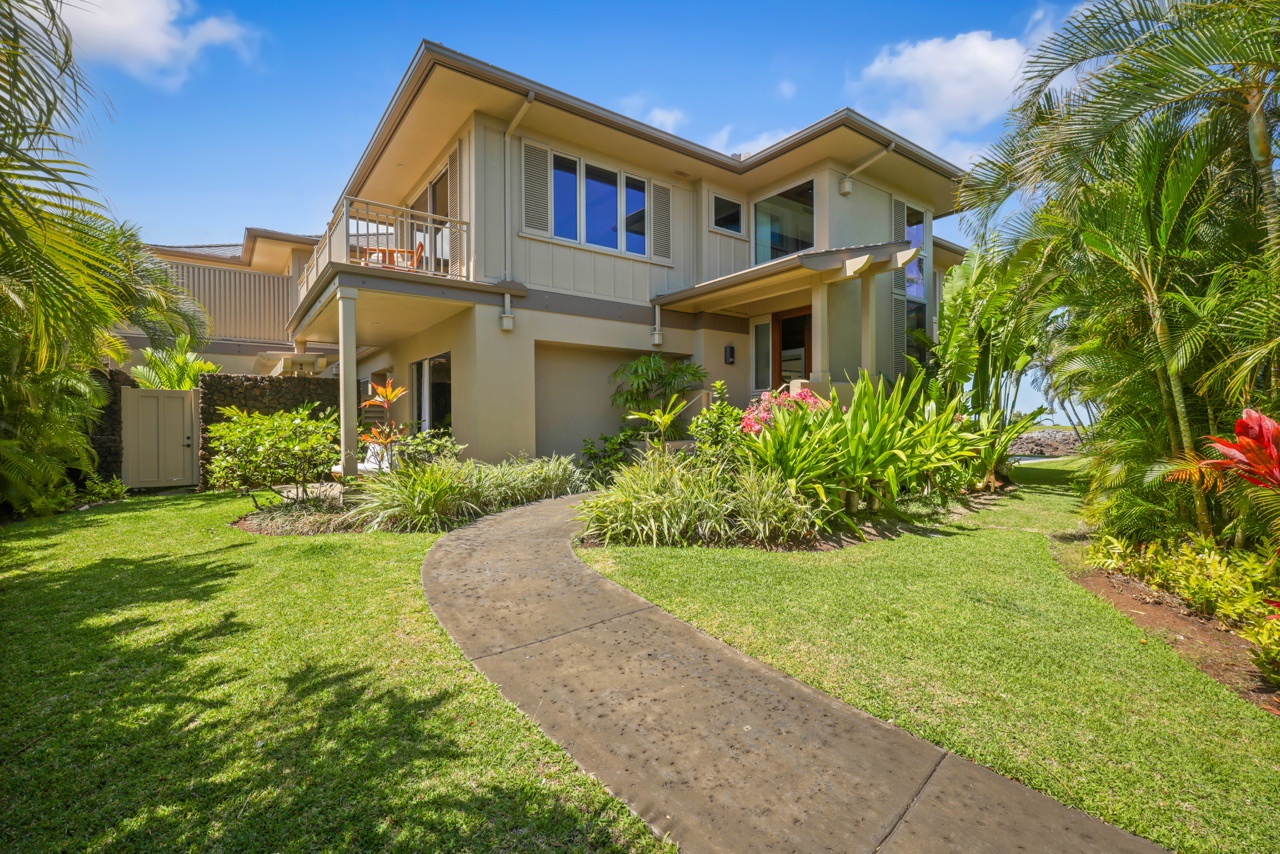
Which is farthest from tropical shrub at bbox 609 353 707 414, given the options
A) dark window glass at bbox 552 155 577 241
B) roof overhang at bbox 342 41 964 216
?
roof overhang at bbox 342 41 964 216

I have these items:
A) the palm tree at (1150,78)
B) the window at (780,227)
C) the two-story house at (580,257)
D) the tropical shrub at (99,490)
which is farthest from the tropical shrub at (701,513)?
the window at (780,227)

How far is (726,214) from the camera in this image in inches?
513

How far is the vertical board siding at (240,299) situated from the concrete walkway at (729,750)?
15935 mm

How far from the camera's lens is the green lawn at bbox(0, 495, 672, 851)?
201cm

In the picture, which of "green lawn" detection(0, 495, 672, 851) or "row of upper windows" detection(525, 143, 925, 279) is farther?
"row of upper windows" detection(525, 143, 925, 279)

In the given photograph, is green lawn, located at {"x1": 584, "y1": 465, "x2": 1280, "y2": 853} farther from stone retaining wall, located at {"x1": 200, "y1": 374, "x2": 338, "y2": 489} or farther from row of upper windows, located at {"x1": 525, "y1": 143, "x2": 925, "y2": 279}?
stone retaining wall, located at {"x1": 200, "y1": 374, "x2": 338, "y2": 489}

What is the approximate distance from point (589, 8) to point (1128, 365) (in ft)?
25.2

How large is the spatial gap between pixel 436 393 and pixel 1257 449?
38.1ft

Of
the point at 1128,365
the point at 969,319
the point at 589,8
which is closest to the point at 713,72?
the point at 589,8

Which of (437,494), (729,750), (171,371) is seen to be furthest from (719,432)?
(171,371)

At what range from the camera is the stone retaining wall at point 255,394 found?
34.6ft

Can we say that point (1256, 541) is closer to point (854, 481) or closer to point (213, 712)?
point (854, 481)

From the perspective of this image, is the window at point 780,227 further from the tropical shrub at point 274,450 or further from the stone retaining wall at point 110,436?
the stone retaining wall at point 110,436

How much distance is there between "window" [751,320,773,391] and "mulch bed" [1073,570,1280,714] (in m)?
8.12
